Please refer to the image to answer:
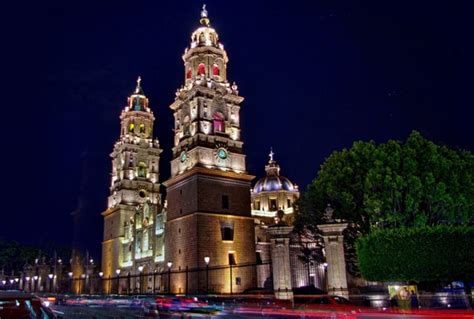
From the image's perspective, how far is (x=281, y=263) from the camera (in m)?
23.3

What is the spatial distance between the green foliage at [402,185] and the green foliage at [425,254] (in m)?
3.71

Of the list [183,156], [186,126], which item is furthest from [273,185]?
[183,156]

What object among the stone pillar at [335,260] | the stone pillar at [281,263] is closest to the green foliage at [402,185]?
the stone pillar at [335,260]

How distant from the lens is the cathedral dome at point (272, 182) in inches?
2763

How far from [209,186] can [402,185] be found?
21.1 meters

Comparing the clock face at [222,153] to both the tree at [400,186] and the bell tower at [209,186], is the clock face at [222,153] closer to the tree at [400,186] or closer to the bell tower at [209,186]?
the bell tower at [209,186]

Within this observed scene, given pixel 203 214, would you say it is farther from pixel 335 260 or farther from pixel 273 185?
pixel 273 185

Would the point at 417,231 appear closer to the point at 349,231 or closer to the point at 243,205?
the point at 349,231

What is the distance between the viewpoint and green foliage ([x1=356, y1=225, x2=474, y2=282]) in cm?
2333

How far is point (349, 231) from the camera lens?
1244 inches

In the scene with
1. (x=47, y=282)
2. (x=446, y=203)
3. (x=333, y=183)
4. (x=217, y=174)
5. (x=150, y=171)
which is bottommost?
(x=47, y=282)

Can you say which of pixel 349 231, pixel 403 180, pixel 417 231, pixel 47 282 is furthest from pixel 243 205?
pixel 47 282

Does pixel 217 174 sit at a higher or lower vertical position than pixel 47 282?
higher

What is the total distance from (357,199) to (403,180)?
370cm
